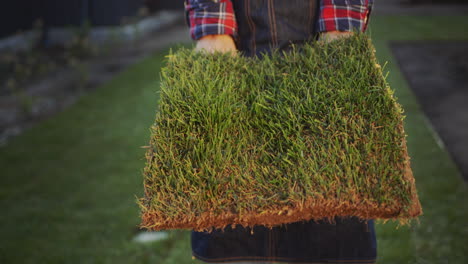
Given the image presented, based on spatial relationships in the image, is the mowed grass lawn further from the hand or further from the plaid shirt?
the hand

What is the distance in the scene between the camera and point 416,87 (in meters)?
5.86

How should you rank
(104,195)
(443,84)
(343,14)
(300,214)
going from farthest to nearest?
(443,84)
(104,195)
(343,14)
(300,214)

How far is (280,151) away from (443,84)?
5319mm

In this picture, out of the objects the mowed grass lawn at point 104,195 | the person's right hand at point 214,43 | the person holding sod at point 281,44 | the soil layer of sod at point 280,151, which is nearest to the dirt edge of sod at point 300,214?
the soil layer of sod at point 280,151

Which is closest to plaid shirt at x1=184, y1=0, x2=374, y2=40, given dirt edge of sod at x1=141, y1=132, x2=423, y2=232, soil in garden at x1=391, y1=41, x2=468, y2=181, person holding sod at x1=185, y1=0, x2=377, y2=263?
person holding sod at x1=185, y1=0, x2=377, y2=263

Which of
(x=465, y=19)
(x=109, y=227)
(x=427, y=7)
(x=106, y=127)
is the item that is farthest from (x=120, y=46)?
(x=427, y=7)

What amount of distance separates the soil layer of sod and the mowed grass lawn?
132 centimetres

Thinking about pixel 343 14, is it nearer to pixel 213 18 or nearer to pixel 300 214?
pixel 213 18

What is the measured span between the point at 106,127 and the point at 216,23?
4.05 meters

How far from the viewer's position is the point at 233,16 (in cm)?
154

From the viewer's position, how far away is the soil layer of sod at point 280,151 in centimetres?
114

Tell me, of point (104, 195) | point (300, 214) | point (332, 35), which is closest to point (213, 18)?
point (332, 35)

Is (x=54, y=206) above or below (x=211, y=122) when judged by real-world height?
below

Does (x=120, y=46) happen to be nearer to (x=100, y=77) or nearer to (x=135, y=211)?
(x=100, y=77)
